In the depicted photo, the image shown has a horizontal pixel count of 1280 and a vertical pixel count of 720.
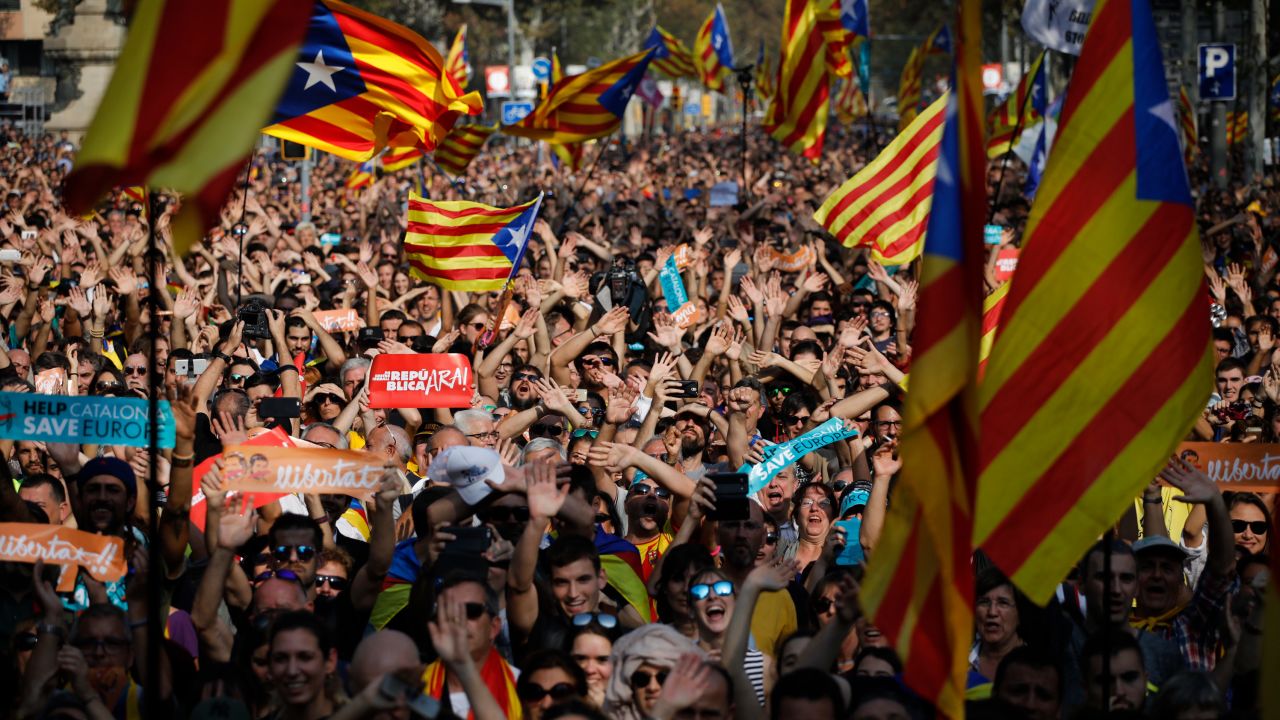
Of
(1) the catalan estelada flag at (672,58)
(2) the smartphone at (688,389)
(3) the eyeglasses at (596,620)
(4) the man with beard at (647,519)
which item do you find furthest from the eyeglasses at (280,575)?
(1) the catalan estelada flag at (672,58)

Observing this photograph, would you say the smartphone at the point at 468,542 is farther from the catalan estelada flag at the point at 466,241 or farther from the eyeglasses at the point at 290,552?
the catalan estelada flag at the point at 466,241

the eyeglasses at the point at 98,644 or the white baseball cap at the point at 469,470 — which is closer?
the eyeglasses at the point at 98,644

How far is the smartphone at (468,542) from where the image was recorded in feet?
18.0

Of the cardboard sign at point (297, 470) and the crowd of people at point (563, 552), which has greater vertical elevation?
the cardboard sign at point (297, 470)

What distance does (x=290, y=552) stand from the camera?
6.20 m

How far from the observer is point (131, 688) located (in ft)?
17.9

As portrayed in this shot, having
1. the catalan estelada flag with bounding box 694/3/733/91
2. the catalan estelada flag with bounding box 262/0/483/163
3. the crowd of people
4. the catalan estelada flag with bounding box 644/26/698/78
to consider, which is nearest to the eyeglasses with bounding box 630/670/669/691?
the crowd of people

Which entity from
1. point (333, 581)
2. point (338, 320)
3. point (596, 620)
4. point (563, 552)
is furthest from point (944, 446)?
point (338, 320)

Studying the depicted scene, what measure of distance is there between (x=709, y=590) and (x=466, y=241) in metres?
6.17

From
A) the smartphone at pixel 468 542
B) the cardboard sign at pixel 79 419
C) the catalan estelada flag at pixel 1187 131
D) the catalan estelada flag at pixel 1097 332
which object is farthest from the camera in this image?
the catalan estelada flag at pixel 1187 131

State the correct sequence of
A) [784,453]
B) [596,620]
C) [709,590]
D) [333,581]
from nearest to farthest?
1. [596,620]
2. [709,590]
3. [333,581]
4. [784,453]

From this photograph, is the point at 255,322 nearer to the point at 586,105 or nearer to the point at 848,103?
the point at 586,105

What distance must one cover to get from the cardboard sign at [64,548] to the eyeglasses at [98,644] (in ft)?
0.78

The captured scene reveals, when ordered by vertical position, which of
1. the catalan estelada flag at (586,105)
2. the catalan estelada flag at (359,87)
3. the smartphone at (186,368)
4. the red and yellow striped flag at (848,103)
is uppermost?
the catalan estelada flag at (359,87)
